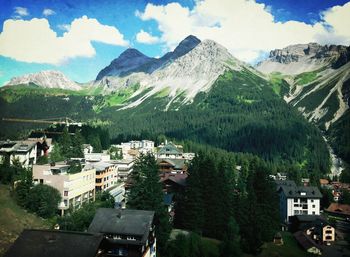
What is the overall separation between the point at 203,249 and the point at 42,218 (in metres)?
23.8

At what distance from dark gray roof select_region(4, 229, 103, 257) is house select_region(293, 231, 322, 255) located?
54162 millimetres

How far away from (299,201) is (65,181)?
216 feet

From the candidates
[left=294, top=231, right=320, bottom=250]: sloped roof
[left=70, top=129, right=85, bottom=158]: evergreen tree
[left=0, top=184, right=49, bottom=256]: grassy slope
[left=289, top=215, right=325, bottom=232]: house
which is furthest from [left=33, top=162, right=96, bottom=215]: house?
[left=289, top=215, right=325, bottom=232]: house

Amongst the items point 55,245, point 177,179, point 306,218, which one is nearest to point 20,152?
point 177,179

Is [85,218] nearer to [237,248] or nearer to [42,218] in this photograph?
[42,218]

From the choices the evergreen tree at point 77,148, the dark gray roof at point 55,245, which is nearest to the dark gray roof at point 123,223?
the dark gray roof at point 55,245

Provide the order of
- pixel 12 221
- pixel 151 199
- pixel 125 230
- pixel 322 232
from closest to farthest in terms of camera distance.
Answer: pixel 125 230 → pixel 12 221 → pixel 151 199 → pixel 322 232

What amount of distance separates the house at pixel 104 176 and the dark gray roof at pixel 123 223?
30238mm

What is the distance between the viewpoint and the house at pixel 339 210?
351 feet

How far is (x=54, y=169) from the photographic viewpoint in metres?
60.5

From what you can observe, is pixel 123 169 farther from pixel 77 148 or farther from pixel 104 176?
pixel 104 176

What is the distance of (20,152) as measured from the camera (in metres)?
73.0

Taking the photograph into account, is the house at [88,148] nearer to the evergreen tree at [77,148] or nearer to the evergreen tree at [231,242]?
the evergreen tree at [77,148]

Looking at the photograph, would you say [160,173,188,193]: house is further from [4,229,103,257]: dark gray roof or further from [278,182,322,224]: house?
[4,229,103,257]: dark gray roof
